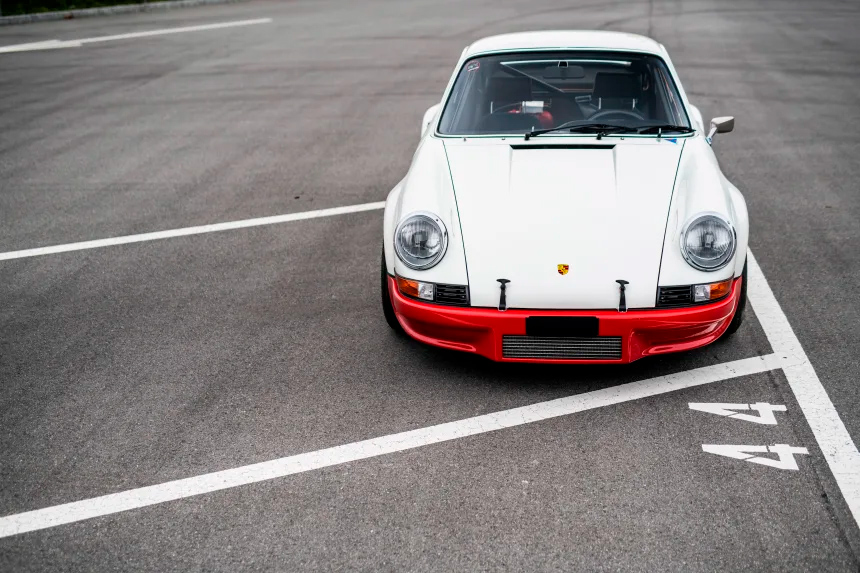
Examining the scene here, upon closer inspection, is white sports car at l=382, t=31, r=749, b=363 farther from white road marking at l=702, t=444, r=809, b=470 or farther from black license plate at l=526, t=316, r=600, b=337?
white road marking at l=702, t=444, r=809, b=470

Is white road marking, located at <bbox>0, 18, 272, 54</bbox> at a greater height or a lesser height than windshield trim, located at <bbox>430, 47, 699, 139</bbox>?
lesser

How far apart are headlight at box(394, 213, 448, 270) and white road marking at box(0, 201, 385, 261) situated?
2696 mm

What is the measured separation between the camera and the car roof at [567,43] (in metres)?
5.50

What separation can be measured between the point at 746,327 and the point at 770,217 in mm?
2063

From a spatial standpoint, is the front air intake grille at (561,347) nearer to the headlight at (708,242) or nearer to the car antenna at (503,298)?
the car antenna at (503,298)

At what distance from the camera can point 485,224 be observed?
4141 millimetres

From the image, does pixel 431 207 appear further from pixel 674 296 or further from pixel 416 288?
pixel 674 296

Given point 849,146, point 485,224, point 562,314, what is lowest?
point 849,146

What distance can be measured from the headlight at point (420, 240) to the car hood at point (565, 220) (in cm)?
12

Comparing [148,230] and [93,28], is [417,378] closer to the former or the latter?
[148,230]

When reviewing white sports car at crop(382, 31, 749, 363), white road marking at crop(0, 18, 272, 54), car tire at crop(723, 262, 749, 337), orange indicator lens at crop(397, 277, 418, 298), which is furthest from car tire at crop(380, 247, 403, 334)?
white road marking at crop(0, 18, 272, 54)

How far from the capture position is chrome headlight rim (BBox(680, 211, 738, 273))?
4.00m

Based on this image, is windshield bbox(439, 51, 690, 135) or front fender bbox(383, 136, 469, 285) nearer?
front fender bbox(383, 136, 469, 285)

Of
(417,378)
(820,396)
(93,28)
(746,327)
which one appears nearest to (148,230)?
(417,378)
